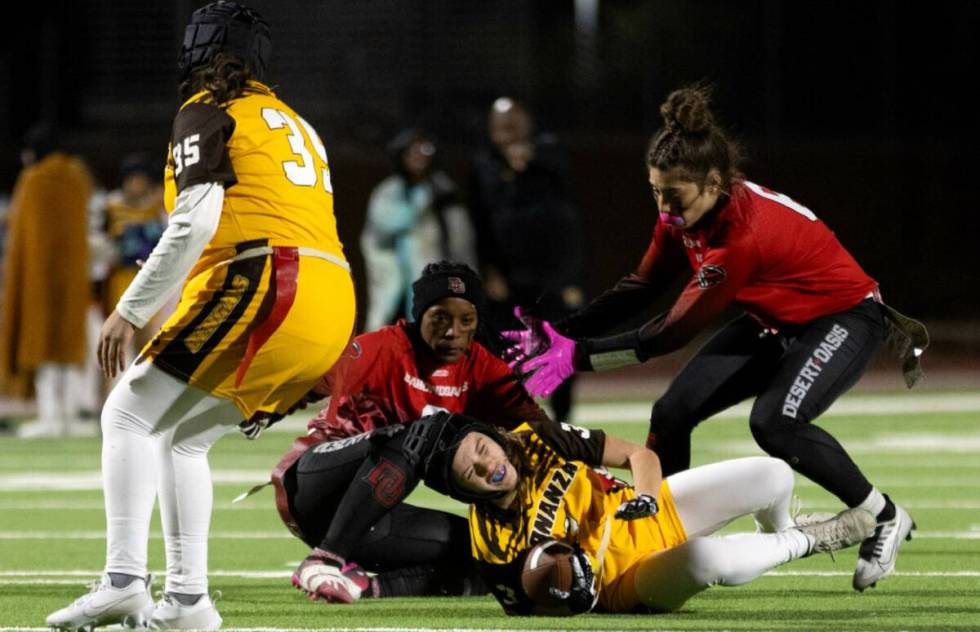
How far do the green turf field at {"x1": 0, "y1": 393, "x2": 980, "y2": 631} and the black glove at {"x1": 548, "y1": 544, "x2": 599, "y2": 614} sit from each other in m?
0.06

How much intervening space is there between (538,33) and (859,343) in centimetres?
1657

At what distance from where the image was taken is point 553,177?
40.6ft

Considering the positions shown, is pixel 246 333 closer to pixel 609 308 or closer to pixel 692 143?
pixel 692 143

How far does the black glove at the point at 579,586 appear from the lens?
562cm

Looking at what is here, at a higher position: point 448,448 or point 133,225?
point 448,448

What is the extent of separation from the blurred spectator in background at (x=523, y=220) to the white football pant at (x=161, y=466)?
6.79 meters

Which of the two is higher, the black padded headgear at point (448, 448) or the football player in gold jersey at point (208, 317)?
the football player in gold jersey at point (208, 317)

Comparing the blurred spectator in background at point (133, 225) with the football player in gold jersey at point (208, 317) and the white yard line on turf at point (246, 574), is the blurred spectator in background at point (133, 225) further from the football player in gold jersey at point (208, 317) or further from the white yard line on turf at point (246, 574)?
the football player in gold jersey at point (208, 317)

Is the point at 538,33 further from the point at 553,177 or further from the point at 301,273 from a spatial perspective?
the point at 301,273

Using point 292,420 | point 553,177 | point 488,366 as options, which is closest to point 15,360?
point 292,420

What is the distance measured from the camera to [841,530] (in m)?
6.07

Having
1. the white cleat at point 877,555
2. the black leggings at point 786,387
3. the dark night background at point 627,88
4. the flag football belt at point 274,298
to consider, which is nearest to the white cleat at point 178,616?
the flag football belt at point 274,298

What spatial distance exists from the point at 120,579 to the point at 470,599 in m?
1.42

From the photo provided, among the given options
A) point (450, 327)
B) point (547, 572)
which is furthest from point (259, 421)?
point (450, 327)
